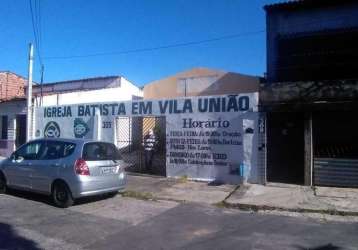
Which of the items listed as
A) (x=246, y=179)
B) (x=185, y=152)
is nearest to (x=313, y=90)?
(x=246, y=179)

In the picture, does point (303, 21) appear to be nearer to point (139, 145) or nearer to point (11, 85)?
point (139, 145)

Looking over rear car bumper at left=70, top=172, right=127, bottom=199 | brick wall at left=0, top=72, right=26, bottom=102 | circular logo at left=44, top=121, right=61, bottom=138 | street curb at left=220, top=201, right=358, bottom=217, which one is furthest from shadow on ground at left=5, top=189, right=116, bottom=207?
brick wall at left=0, top=72, right=26, bottom=102

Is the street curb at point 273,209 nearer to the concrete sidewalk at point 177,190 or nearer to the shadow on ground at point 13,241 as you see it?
the concrete sidewalk at point 177,190

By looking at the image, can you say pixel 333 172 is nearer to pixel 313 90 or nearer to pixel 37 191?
A: pixel 313 90

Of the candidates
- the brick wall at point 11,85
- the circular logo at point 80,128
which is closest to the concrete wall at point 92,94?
the brick wall at point 11,85

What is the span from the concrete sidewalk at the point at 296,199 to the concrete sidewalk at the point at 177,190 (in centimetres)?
48

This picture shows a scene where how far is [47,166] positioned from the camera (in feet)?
32.6

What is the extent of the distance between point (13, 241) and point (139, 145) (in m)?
9.80

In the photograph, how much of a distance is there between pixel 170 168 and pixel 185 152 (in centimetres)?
79

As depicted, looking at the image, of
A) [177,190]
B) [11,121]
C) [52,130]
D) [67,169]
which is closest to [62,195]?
[67,169]

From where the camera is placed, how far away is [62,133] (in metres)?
17.2

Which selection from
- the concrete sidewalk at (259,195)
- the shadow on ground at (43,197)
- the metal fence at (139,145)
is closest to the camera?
the concrete sidewalk at (259,195)

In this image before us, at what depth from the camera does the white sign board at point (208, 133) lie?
41.0 ft

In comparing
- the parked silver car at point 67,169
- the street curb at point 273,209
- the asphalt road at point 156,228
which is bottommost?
the asphalt road at point 156,228
